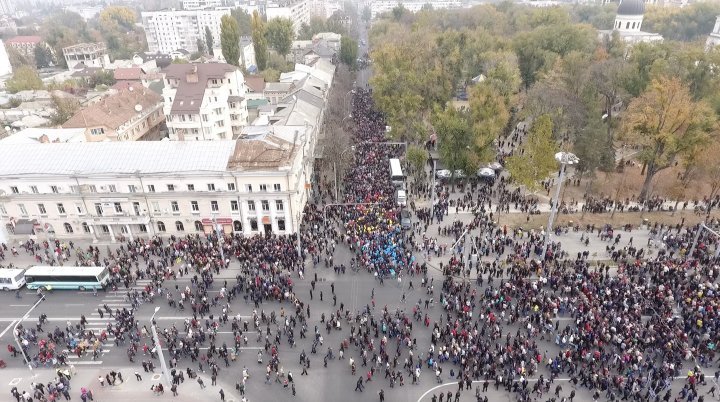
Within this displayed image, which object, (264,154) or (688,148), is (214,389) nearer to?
(264,154)

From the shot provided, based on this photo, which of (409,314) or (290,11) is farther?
(290,11)

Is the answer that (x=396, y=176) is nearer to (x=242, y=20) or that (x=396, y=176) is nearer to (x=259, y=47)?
(x=259, y=47)

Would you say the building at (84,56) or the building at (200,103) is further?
the building at (84,56)

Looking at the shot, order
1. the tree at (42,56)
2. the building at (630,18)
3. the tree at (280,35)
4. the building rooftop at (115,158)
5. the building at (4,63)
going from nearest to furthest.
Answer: the building rooftop at (115,158), the building at (630,18), the tree at (280,35), the building at (4,63), the tree at (42,56)

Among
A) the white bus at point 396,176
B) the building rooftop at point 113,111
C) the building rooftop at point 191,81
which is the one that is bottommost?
the white bus at point 396,176

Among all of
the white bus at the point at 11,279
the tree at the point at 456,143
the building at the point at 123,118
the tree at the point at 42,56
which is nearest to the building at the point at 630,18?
the tree at the point at 456,143

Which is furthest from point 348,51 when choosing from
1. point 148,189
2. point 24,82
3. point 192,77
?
point 148,189

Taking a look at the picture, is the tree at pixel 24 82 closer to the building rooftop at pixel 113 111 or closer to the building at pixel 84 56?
the building at pixel 84 56

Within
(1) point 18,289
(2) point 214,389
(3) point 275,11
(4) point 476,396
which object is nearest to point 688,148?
(4) point 476,396
